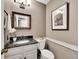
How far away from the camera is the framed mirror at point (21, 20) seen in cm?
201

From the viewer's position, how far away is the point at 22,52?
4.81ft

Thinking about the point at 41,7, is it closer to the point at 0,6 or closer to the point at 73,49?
the point at 73,49

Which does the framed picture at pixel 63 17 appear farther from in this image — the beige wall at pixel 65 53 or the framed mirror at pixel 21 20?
the framed mirror at pixel 21 20

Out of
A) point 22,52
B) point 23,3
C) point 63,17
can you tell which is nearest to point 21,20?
point 23,3

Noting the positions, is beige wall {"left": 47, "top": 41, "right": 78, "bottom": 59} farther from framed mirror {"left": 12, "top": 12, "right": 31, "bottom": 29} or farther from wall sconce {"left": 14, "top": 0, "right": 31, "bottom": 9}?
wall sconce {"left": 14, "top": 0, "right": 31, "bottom": 9}

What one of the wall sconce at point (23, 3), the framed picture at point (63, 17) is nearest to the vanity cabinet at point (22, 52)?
the framed picture at point (63, 17)

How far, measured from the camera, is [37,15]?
251 centimetres

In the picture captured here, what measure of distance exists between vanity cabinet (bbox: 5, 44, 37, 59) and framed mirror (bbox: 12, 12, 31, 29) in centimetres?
83

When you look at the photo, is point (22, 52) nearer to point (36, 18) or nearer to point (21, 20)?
point (21, 20)

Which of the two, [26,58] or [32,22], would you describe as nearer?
[26,58]

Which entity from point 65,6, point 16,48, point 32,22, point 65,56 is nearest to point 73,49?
point 65,56

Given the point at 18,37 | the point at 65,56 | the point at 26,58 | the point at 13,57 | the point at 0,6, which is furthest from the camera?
the point at 18,37

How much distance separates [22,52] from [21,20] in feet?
3.49

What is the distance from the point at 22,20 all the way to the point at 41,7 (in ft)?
3.18
